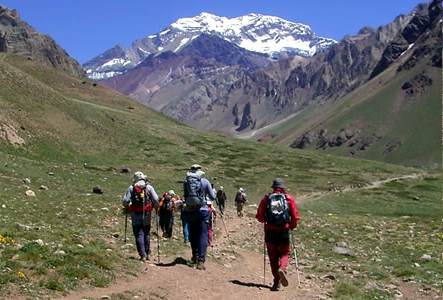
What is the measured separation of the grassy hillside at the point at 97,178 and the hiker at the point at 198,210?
252 cm

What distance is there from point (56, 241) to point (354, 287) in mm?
10114

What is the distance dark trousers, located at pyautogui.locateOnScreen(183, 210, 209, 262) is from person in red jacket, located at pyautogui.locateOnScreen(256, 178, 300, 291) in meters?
3.01

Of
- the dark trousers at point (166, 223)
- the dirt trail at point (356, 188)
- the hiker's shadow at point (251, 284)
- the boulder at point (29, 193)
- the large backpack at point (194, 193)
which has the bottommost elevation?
the hiker's shadow at point (251, 284)

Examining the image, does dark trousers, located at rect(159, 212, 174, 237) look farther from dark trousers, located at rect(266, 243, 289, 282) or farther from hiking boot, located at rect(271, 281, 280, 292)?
dark trousers, located at rect(266, 243, 289, 282)

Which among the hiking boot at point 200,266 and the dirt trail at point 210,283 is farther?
the hiking boot at point 200,266

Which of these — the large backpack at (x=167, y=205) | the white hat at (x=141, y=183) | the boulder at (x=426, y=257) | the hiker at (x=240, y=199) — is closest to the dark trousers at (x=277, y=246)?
the white hat at (x=141, y=183)

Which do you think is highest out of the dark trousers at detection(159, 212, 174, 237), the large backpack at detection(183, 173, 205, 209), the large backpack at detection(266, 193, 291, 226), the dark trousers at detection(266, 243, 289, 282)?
the large backpack at detection(183, 173, 205, 209)

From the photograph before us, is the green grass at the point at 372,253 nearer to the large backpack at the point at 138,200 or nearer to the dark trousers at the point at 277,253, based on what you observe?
the dark trousers at the point at 277,253

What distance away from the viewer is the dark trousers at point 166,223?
99.3 feet

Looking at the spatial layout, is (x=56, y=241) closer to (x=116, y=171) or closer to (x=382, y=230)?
(x=382, y=230)

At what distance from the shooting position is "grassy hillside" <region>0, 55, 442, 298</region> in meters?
18.1

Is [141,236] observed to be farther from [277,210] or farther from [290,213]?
[290,213]

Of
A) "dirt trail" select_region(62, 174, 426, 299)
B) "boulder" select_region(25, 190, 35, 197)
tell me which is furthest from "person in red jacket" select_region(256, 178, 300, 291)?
"boulder" select_region(25, 190, 35, 197)

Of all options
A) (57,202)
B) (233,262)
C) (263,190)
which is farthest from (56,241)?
(263,190)
